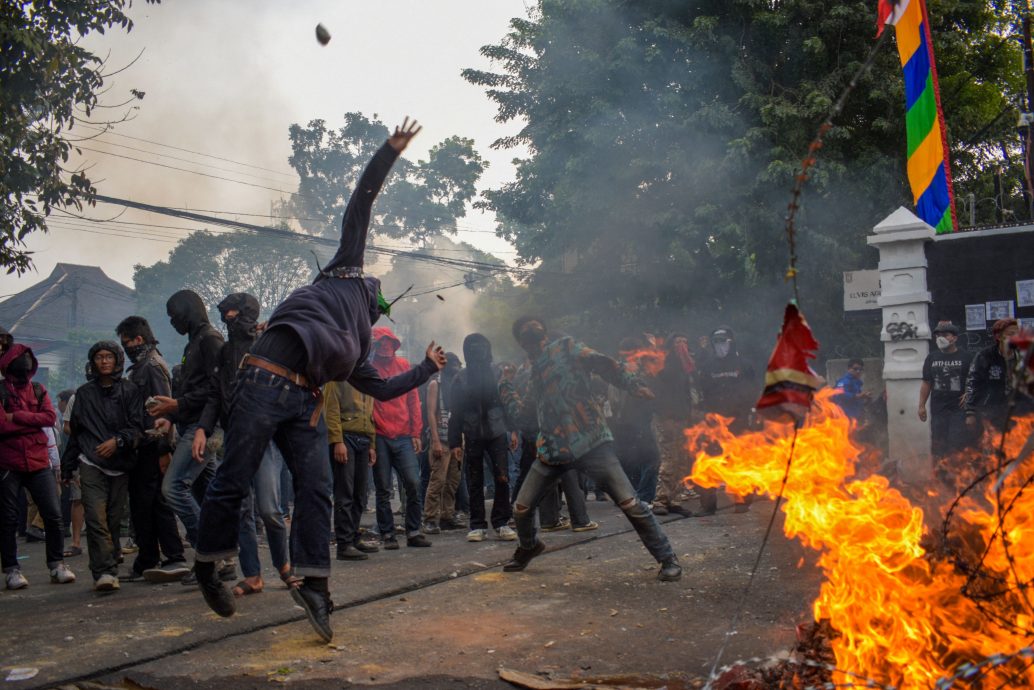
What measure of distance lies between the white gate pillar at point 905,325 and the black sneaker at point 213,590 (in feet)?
29.2

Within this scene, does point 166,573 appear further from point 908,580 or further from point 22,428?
point 908,580

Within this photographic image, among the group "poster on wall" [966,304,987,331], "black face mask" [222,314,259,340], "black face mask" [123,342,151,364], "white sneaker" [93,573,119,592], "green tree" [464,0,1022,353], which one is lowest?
"white sneaker" [93,573,119,592]

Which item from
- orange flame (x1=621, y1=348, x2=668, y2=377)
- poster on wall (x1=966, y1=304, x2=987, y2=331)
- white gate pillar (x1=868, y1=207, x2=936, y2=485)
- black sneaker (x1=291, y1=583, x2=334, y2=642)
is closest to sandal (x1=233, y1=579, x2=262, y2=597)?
black sneaker (x1=291, y1=583, x2=334, y2=642)

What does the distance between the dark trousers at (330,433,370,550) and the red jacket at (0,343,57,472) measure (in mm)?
2311

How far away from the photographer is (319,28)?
16.3 feet

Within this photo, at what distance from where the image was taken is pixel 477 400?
8.97m

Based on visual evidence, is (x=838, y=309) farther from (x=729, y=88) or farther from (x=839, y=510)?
(x=839, y=510)

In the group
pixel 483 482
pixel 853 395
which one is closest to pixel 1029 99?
pixel 853 395

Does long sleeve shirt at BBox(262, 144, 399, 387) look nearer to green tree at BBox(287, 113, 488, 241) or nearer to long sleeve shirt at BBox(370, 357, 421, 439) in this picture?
long sleeve shirt at BBox(370, 357, 421, 439)

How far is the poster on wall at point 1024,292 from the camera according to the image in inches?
429

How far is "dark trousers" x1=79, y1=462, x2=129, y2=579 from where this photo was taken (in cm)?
654

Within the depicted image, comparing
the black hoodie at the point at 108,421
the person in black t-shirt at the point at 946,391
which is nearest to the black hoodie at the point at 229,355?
the black hoodie at the point at 108,421

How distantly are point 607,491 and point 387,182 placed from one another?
3452 cm

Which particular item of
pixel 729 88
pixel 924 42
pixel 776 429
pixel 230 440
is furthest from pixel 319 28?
pixel 729 88
